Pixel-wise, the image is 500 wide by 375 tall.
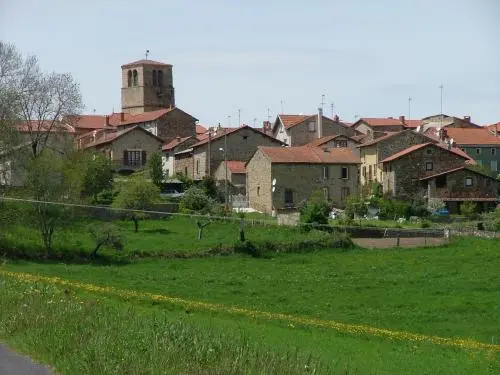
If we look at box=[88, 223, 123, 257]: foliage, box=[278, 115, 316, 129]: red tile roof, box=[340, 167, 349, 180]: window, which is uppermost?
box=[278, 115, 316, 129]: red tile roof

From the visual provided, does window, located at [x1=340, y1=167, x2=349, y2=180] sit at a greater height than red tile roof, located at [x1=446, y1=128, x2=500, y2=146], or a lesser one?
lesser

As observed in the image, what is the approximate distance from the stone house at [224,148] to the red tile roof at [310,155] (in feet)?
28.6

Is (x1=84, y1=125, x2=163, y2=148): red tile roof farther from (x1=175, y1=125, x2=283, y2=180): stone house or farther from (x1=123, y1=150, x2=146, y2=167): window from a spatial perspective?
(x1=175, y1=125, x2=283, y2=180): stone house

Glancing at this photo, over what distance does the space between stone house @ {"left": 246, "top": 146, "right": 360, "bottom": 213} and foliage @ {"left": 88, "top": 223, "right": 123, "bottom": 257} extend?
23118 millimetres

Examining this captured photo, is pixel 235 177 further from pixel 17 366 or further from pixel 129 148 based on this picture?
pixel 17 366

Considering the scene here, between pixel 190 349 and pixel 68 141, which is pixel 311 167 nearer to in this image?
pixel 68 141

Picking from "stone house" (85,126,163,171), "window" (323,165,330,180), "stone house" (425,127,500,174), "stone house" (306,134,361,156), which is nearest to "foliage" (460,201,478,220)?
"window" (323,165,330,180)

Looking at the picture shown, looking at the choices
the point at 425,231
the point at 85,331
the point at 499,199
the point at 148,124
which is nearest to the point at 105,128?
the point at 148,124

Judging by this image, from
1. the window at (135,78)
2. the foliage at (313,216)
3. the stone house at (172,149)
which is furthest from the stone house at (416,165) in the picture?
the window at (135,78)

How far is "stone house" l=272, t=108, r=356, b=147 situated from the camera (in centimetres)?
9569

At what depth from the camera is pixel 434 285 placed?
38.7 metres

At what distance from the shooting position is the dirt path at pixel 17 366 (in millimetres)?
13141

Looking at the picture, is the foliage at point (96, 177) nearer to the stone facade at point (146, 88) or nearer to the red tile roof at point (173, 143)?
the red tile roof at point (173, 143)

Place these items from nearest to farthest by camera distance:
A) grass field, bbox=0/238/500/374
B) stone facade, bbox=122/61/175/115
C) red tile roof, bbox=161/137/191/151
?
grass field, bbox=0/238/500/374 < red tile roof, bbox=161/137/191/151 < stone facade, bbox=122/61/175/115
